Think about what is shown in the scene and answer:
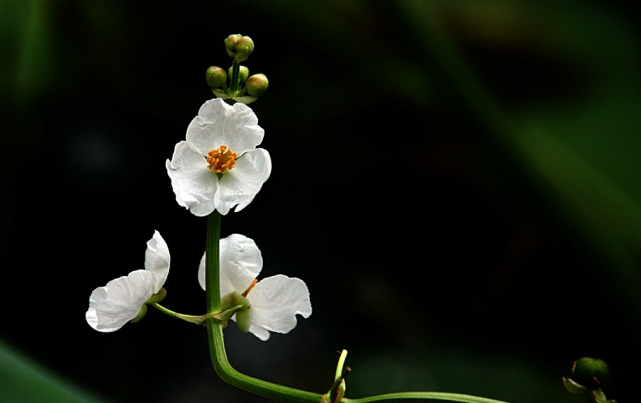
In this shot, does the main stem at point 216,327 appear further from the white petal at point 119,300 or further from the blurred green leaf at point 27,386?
the blurred green leaf at point 27,386

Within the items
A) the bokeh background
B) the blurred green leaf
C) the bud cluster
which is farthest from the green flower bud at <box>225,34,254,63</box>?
the bokeh background

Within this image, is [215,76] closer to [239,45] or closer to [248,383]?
[239,45]

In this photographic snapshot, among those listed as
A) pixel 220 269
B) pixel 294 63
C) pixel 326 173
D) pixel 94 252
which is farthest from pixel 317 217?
pixel 220 269

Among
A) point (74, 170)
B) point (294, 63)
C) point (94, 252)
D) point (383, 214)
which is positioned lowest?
point (94, 252)

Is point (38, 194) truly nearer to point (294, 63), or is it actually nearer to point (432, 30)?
point (294, 63)

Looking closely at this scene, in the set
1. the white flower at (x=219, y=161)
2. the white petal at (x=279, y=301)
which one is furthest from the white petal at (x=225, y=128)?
the white petal at (x=279, y=301)
